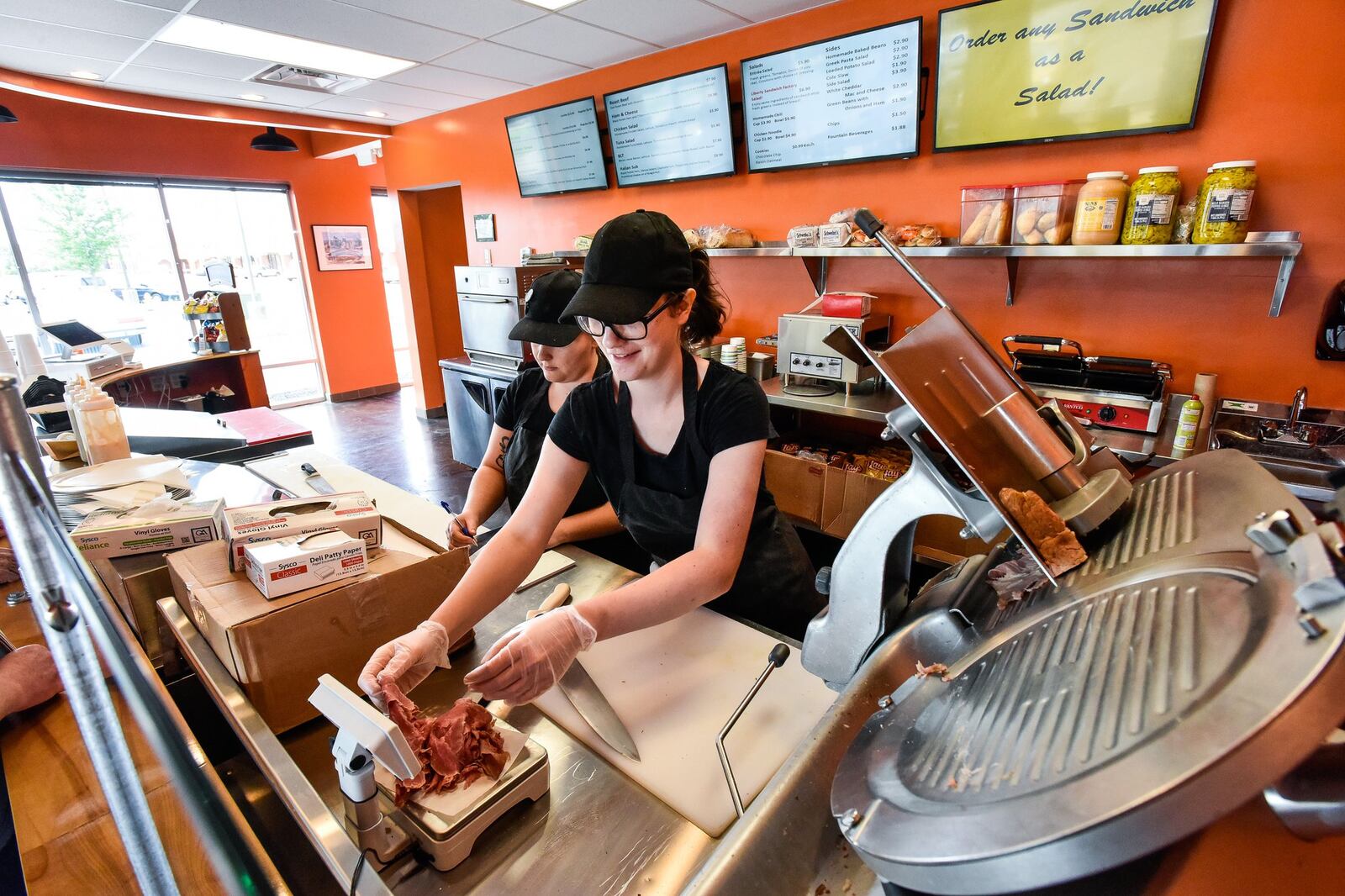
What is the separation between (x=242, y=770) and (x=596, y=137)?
4.18 metres

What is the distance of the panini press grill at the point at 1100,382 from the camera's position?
95.7 inches

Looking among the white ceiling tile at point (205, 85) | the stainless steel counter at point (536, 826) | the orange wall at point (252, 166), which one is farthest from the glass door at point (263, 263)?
the stainless steel counter at point (536, 826)

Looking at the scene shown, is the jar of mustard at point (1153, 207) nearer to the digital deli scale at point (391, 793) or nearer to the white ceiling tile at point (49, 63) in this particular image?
the digital deli scale at point (391, 793)

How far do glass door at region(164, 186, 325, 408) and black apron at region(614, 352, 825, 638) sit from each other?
6.51 m

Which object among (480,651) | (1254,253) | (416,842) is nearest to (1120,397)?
(1254,253)

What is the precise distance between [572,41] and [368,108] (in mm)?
2758

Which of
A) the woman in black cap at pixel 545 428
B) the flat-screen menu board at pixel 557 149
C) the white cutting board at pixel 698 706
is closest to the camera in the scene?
the white cutting board at pixel 698 706

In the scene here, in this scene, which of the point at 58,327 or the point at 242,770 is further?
the point at 58,327

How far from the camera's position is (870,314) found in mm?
3170

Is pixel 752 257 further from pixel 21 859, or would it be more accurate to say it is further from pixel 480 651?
pixel 21 859

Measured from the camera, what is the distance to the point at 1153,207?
2275 millimetres

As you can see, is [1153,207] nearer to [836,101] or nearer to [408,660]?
[836,101]

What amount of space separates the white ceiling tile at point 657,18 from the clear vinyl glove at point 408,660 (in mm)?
3244

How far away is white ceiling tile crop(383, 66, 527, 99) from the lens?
432 centimetres
